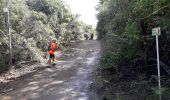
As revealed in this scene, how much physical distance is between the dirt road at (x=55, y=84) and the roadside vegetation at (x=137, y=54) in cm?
88

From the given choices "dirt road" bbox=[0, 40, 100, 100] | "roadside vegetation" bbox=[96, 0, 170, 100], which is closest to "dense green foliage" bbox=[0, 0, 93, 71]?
"dirt road" bbox=[0, 40, 100, 100]

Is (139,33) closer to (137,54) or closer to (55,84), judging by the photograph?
(137,54)

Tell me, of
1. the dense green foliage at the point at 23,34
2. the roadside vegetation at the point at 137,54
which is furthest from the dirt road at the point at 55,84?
the dense green foliage at the point at 23,34

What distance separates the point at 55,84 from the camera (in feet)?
40.2

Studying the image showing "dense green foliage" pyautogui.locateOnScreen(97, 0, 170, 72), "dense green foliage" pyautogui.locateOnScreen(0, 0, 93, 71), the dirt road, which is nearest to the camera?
"dense green foliage" pyautogui.locateOnScreen(97, 0, 170, 72)

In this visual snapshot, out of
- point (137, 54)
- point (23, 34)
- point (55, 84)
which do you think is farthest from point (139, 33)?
point (23, 34)

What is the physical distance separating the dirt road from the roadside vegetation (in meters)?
0.88

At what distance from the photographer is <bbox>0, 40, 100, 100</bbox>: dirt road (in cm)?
1044

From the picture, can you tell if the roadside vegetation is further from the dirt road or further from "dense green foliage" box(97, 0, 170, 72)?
the dirt road

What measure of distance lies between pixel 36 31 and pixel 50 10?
6.95m

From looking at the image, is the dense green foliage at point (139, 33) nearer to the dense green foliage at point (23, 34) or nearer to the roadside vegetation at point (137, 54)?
the roadside vegetation at point (137, 54)

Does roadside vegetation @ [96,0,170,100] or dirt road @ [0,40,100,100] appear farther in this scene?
dirt road @ [0,40,100,100]

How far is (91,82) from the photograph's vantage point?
12.5 m

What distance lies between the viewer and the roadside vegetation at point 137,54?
891cm
